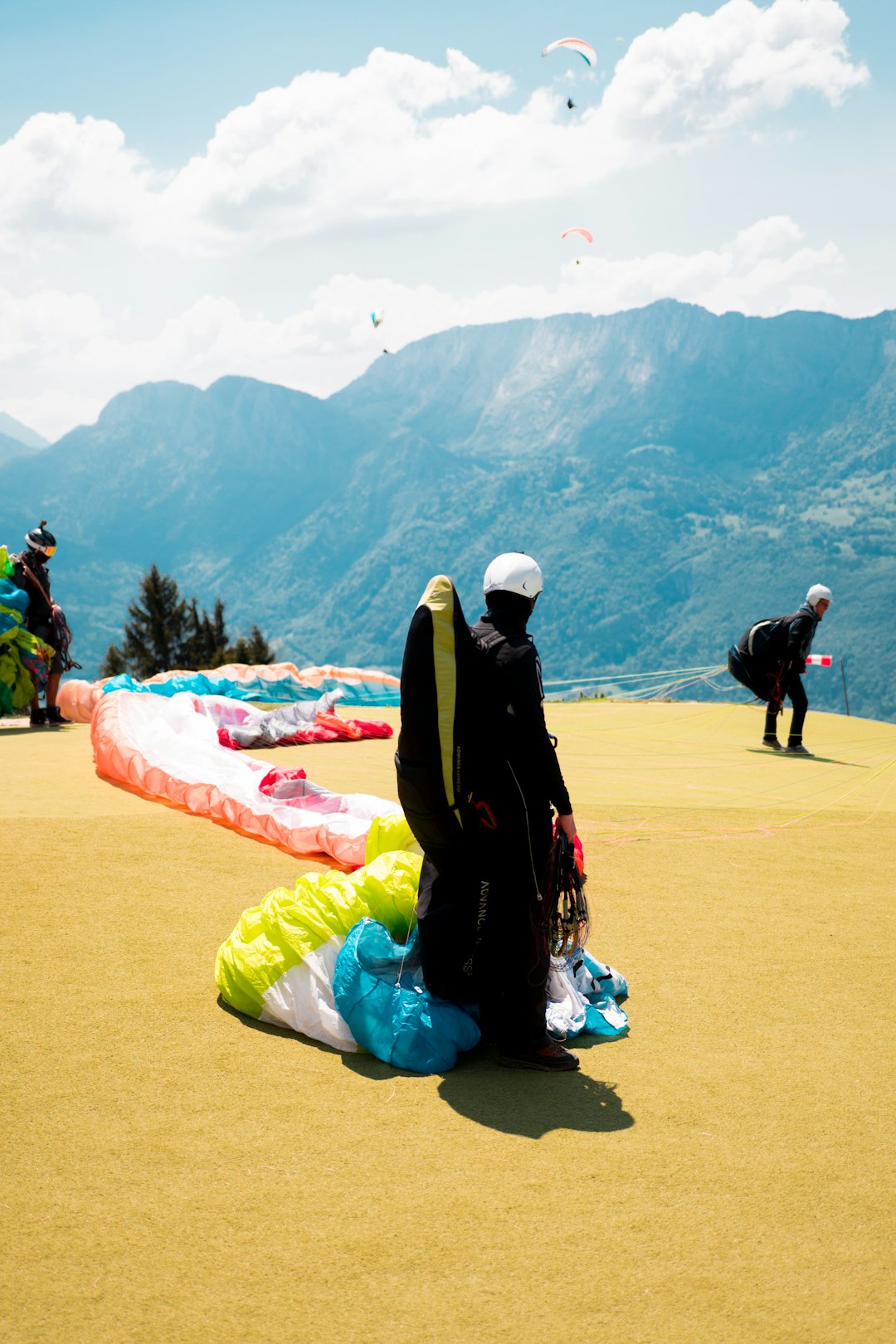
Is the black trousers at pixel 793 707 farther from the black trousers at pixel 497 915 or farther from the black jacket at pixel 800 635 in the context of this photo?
the black trousers at pixel 497 915

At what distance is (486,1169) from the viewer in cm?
297

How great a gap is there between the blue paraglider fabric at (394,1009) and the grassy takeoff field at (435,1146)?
0.10 metres

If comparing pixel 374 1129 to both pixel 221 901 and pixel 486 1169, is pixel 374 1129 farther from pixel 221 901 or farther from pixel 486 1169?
pixel 221 901

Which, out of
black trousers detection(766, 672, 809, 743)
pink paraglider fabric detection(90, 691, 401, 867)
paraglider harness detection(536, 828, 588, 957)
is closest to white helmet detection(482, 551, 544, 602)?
paraglider harness detection(536, 828, 588, 957)

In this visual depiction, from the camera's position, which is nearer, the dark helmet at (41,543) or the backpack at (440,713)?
the backpack at (440,713)

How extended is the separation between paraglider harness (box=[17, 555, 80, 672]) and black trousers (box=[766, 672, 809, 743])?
745cm

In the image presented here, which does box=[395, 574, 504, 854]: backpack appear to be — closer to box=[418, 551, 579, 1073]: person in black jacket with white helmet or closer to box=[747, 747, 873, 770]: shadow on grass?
box=[418, 551, 579, 1073]: person in black jacket with white helmet

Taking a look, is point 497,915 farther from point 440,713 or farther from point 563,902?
point 440,713

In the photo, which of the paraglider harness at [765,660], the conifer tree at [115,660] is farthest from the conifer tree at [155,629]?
the paraglider harness at [765,660]

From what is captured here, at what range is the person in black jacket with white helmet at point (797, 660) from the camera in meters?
11.1

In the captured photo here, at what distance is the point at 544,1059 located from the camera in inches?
144

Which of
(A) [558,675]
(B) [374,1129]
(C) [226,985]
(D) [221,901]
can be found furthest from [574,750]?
(A) [558,675]

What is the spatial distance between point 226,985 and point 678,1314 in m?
2.13

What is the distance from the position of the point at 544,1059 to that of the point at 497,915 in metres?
0.50
